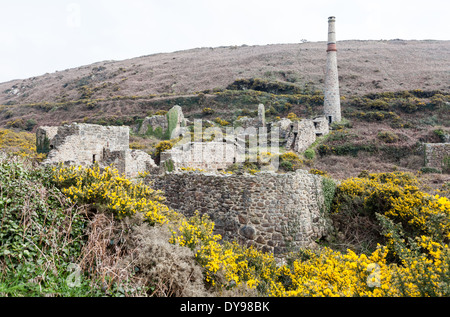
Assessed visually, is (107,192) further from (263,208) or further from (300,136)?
(300,136)

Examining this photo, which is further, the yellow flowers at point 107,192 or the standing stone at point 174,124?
the standing stone at point 174,124

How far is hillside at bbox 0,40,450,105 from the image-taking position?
152 feet

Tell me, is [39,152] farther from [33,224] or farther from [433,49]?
[433,49]

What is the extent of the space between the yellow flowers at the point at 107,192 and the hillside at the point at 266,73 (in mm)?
40578

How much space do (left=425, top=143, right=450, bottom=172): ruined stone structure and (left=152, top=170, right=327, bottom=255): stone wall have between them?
14.5 m

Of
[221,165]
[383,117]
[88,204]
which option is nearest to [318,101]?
[383,117]

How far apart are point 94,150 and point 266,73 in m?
40.6

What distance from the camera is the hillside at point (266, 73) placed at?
4625cm

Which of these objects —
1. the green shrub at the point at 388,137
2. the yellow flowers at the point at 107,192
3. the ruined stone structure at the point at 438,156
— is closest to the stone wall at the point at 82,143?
the yellow flowers at the point at 107,192

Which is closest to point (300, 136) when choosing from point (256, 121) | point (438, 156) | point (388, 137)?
point (256, 121)

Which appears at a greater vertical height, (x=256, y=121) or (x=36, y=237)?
(x=256, y=121)

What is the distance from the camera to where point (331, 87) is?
32.8m

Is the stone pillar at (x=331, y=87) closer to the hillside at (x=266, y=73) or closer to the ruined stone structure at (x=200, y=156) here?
the hillside at (x=266, y=73)

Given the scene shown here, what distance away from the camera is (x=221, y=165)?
52.4 ft
